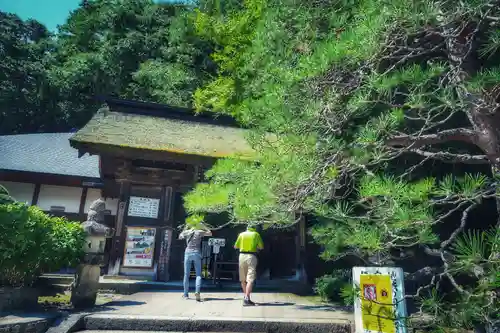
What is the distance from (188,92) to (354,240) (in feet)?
42.0

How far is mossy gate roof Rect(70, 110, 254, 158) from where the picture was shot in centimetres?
729

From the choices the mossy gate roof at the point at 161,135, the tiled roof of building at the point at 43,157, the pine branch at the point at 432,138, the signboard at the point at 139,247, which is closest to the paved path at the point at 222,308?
the signboard at the point at 139,247

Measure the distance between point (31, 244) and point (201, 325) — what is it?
2.40 metres

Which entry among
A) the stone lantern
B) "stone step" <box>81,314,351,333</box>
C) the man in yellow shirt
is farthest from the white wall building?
"stone step" <box>81,314,351,333</box>

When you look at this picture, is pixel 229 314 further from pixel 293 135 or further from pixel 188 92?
pixel 188 92

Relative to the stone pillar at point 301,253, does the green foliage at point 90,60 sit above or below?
above

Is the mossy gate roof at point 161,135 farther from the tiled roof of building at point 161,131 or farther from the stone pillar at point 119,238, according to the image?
the stone pillar at point 119,238

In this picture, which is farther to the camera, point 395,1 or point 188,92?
point 188,92

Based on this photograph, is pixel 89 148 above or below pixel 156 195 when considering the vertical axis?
above

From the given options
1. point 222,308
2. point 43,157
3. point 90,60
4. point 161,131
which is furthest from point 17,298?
point 90,60

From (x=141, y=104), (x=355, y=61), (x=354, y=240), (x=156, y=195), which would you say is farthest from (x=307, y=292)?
(x=141, y=104)

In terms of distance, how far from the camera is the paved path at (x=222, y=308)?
14.1ft

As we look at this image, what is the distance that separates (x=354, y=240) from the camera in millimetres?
2445

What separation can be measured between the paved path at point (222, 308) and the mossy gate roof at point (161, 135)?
2886mm
